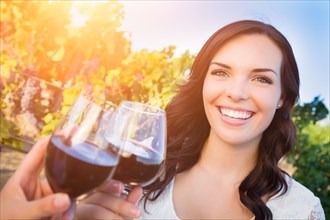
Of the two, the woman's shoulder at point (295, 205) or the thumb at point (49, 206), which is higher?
the thumb at point (49, 206)

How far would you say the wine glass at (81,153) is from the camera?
133 centimetres

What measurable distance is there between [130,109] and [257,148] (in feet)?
5.25

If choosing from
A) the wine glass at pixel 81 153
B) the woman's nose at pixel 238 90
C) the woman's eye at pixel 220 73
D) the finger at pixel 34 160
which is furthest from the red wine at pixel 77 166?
the woman's eye at pixel 220 73

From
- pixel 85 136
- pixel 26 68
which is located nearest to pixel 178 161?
pixel 85 136

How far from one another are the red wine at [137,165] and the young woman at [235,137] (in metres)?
0.99

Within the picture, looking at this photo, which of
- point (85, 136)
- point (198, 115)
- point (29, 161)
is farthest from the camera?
point (198, 115)

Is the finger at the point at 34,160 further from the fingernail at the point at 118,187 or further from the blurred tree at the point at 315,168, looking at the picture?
the blurred tree at the point at 315,168

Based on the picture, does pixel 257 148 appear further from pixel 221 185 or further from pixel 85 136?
pixel 85 136

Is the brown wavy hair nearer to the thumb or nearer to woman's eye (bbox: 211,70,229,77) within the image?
woman's eye (bbox: 211,70,229,77)

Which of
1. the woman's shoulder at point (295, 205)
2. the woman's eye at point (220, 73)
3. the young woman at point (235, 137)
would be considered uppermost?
the woman's eye at point (220, 73)

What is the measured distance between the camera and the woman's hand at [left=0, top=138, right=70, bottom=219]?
1270 mm

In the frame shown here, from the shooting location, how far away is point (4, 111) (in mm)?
5727

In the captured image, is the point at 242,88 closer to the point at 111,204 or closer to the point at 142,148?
the point at 142,148

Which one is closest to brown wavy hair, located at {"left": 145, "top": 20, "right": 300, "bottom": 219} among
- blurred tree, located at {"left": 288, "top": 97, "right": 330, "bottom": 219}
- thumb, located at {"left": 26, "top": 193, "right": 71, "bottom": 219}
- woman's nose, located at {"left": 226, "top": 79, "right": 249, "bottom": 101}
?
woman's nose, located at {"left": 226, "top": 79, "right": 249, "bottom": 101}
